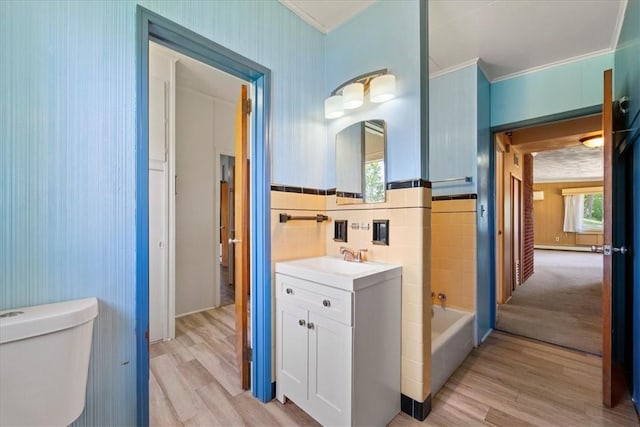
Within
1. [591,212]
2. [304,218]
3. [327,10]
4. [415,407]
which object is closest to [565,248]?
[591,212]

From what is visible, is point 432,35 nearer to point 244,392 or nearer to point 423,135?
point 423,135

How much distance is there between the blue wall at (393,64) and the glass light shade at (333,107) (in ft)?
0.19

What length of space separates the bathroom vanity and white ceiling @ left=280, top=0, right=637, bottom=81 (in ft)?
6.00

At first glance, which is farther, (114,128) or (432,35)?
(432,35)

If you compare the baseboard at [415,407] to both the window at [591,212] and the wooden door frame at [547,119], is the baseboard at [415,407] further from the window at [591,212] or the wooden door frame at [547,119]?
the window at [591,212]

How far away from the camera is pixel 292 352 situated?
1594 mm

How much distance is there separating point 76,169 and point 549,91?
11.8ft

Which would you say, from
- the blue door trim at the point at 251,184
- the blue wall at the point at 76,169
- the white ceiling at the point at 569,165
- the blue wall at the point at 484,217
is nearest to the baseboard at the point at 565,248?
the white ceiling at the point at 569,165

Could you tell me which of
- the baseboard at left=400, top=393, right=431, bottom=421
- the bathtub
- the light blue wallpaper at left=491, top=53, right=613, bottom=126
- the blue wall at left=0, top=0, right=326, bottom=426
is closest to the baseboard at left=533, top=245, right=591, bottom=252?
the light blue wallpaper at left=491, top=53, right=613, bottom=126

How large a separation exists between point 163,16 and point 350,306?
5.54 ft

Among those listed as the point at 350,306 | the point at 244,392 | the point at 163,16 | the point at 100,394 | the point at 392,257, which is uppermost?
the point at 163,16

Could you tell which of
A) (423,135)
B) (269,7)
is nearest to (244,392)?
(423,135)

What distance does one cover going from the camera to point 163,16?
1.30 meters

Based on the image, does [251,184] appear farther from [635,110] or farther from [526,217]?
[526,217]
